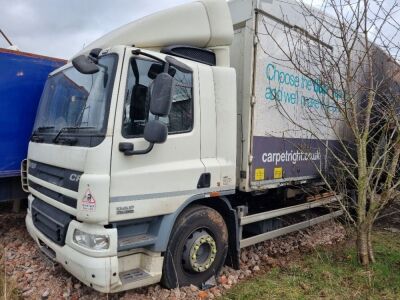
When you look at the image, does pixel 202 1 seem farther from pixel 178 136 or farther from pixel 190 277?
pixel 190 277

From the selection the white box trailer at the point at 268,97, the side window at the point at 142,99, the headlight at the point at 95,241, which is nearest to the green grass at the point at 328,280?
the white box trailer at the point at 268,97

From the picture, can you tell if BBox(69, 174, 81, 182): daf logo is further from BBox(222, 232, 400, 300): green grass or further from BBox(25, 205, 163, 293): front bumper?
BBox(222, 232, 400, 300): green grass

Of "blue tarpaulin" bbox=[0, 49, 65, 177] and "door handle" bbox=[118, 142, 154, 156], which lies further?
"blue tarpaulin" bbox=[0, 49, 65, 177]

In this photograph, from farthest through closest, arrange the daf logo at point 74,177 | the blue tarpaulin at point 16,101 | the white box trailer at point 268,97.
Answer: the blue tarpaulin at point 16,101, the white box trailer at point 268,97, the daf logo at point 74,177

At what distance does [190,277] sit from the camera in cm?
381

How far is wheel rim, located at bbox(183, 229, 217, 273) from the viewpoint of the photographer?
3.71 meters

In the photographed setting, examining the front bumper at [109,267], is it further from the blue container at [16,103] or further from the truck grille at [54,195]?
the blue container at [16,103]

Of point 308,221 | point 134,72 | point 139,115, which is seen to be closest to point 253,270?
point 308,221

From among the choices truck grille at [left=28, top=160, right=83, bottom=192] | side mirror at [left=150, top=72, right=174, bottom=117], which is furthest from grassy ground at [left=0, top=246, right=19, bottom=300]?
side mirror at [left=150, top=72, right=174, bottom=117]

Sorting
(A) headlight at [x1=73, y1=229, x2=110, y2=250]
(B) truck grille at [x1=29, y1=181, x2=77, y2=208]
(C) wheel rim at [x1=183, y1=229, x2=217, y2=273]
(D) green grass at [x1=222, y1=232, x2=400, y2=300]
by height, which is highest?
(B) truck grille at [x1=29, y1=181, x2=77, y2=208]

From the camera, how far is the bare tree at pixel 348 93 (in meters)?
4.37

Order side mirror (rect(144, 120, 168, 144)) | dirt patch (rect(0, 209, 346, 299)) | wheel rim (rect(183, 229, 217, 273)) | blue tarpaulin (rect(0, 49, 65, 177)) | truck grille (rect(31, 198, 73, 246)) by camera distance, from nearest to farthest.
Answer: side mirror (rect(144, 120, 168, 144)) → truck grille (rect(31, 198, 73, 246)) → dirt patch (rect(0, 209, 346, 299)) → wheel rim (rect(183, 229, 217, 273)) → blue tarpaulin (rect(0, 49, 65, 177))

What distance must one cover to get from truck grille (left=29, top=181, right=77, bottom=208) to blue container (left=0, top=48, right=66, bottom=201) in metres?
0.70

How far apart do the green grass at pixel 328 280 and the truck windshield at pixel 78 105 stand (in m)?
2.09
